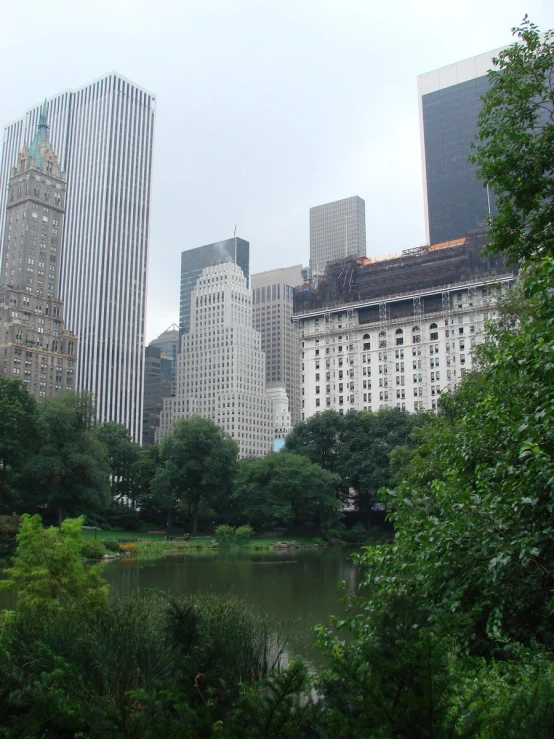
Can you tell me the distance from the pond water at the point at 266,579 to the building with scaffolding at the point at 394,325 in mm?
53467

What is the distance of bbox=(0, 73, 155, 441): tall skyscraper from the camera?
17725 cm

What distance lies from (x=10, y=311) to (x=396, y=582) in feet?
464

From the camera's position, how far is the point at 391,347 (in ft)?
378

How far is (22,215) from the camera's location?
525 ft

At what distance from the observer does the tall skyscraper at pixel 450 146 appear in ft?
493

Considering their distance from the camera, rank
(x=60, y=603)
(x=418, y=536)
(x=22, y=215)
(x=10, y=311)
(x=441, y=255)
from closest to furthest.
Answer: (x=418, y=536), (x=60, y=603), (x=441, y=255), (x=10, y=311), (x=22, y=215)

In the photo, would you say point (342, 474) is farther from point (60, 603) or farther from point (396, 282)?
point (60, 603)

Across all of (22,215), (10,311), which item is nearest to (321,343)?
(10,311)

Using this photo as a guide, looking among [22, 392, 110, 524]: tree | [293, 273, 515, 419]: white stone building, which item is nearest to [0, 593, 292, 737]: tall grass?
A: [22, 392, 110, 524]: tree

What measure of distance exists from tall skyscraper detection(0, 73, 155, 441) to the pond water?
120485 millimetres

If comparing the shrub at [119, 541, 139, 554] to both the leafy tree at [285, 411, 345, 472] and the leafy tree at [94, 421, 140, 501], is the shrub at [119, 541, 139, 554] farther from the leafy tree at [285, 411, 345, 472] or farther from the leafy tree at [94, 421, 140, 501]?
the leafy tree at [285, 411, 345, 472]

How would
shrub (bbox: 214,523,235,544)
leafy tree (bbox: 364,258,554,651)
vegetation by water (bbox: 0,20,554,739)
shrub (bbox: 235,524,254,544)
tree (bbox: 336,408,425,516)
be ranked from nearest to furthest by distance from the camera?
vegetation by water (bbox: 0,20,554,739) < leafy tree (bbox: 364,258,554,651) < shrub (bbox: 235,524,254,544) < shrub (bbox: 214,523,235,544) < tree (bbox: 336,408,425,516)

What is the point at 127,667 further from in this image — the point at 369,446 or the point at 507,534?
the point at 369,446

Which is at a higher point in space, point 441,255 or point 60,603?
point 441,255
